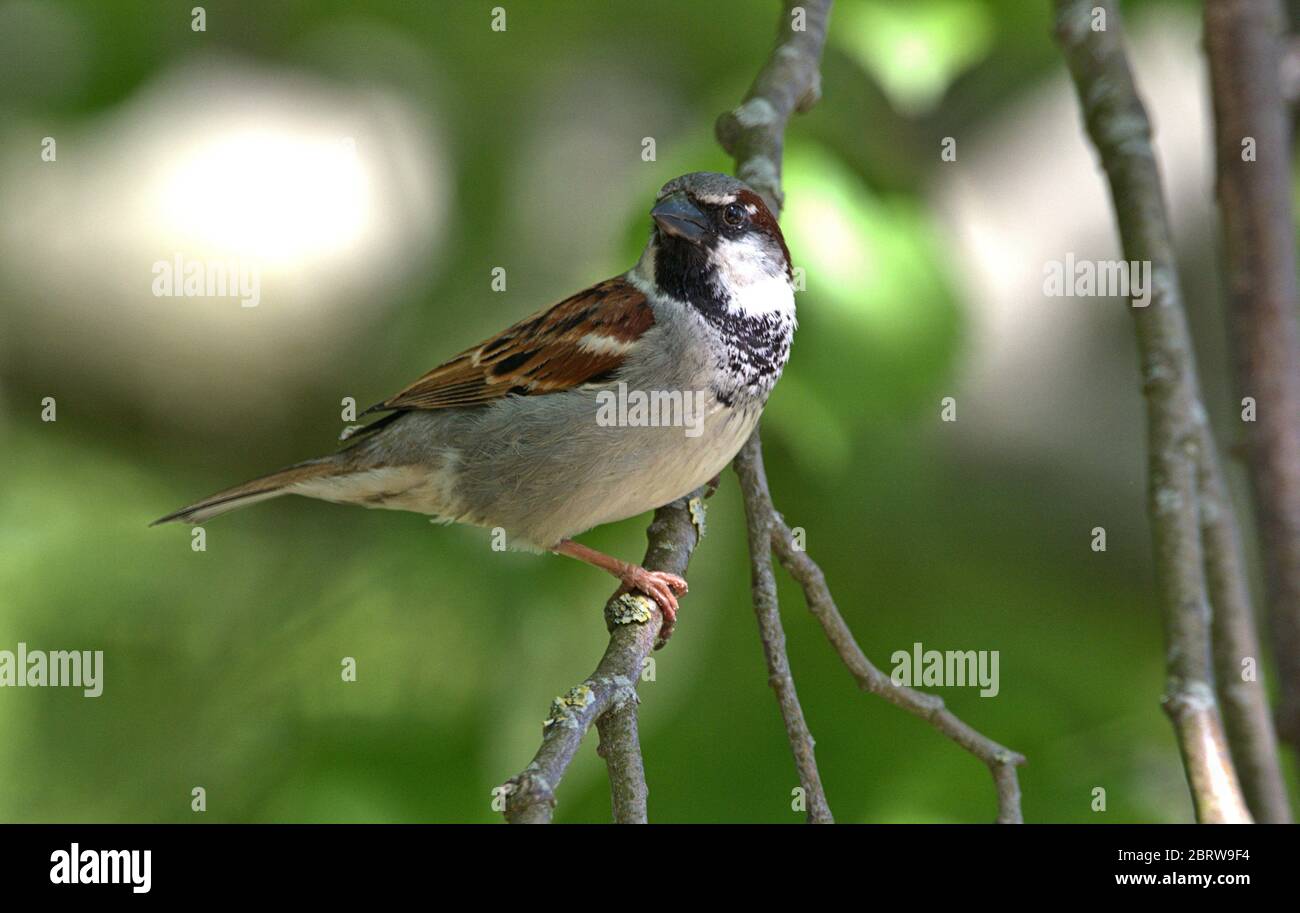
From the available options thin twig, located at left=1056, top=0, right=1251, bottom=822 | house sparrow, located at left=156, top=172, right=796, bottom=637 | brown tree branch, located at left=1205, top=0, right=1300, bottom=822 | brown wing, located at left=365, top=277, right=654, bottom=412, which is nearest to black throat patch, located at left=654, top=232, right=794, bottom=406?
house sparrow, located at left=156, top=172, right=796, bottom=637

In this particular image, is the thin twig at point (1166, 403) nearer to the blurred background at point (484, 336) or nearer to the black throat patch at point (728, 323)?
the blurred background at point (484, 336)

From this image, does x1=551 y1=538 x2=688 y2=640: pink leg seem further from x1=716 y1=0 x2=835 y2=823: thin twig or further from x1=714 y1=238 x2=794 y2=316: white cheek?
x1=714 y1=238 x2=794 y2=316: white cheek

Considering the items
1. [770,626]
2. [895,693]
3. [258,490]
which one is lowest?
[895,693]

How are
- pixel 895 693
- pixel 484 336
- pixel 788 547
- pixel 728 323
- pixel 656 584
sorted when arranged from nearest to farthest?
pixel 895 693 < pixel 788 547 < pixel 656 584 < pixel 728 323 < pixel 484 336

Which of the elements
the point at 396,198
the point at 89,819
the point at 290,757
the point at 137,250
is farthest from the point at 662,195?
Answer: the point at 89,819

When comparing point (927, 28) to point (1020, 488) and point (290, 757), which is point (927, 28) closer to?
point (1020, 488)

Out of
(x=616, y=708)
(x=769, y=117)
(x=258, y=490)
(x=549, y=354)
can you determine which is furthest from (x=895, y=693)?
(x=258, y=490)

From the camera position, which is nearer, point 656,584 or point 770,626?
point 770,626

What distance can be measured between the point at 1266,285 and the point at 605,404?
6.23 feet

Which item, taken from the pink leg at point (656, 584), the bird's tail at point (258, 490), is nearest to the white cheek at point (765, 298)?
the pink leg at point (656, 584)

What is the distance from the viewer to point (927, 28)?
3.28m

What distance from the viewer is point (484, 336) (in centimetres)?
380

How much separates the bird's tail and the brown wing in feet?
0.71

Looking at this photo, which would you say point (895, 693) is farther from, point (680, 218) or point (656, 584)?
point (680, 218)
